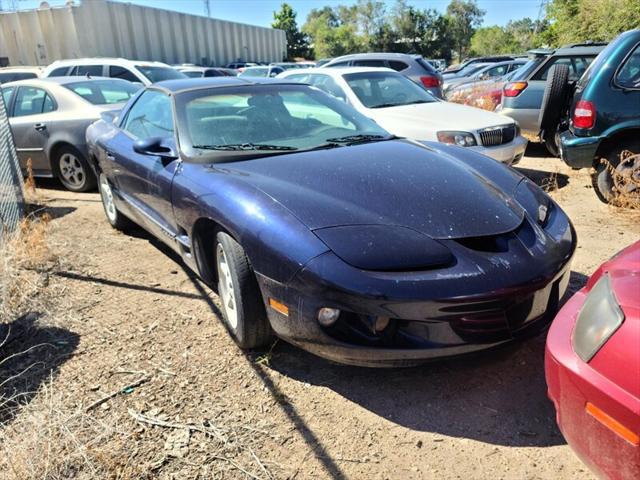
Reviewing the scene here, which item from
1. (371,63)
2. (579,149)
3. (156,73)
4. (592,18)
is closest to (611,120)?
(579,149)

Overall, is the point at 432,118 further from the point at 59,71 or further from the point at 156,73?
the point at 59,71

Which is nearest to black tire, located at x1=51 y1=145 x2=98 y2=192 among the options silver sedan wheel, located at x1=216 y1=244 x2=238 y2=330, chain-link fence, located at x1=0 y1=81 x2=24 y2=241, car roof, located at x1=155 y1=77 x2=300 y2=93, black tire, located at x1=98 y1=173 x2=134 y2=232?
chain-link fence, located at x1=0 y1=81 x2=24 y2=241

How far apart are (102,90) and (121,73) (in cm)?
462

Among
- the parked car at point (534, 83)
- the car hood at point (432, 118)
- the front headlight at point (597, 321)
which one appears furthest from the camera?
the parked car at point (534, 83)

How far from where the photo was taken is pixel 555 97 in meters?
5.59

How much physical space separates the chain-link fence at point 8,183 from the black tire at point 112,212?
0.85 meters

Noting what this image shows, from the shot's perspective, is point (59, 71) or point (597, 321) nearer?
point (597, 321)

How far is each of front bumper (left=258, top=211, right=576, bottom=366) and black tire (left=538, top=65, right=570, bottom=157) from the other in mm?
4000

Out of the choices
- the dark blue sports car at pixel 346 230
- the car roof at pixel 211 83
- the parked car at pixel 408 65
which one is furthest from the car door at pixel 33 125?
the parked car at pixel 408 65

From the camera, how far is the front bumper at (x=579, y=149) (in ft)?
16.3

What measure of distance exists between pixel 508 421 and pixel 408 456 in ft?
1.69

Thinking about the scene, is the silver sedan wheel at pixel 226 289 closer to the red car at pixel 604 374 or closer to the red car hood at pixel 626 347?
the red car at pixel 604 374

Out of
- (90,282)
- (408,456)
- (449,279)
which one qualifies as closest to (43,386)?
(90,282)

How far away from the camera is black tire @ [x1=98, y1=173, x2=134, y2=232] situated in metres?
4.83
